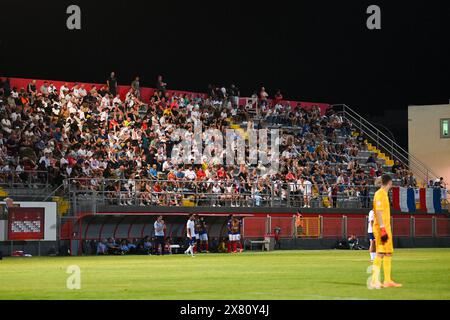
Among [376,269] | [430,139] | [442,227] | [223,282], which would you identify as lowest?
[223,282]

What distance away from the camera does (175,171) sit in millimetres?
48812

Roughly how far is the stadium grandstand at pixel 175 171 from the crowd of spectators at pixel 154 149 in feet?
0.24

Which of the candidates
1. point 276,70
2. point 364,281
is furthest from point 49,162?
point 276,70

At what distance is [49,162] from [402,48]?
119ft

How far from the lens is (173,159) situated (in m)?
49.6

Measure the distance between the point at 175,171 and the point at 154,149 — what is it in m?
1.68

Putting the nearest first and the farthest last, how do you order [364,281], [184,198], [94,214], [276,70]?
[364,281]
[94,214]
[184,198]
[276,70]

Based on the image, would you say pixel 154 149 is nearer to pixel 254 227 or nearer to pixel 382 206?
pixel 254 227

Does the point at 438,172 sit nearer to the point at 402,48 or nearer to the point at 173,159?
the point at 402,48

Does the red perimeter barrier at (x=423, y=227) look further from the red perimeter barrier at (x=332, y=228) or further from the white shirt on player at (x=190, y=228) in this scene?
the white shirt on player at (x=190, y=228)

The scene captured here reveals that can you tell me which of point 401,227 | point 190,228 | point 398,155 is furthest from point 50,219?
point 398,155

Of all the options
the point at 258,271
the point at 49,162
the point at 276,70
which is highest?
the point at 276,70

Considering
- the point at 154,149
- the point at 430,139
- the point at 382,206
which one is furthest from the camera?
the point at 430,139

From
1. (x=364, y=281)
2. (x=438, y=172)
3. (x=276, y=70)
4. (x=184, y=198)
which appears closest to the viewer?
(x=364, y=281)
